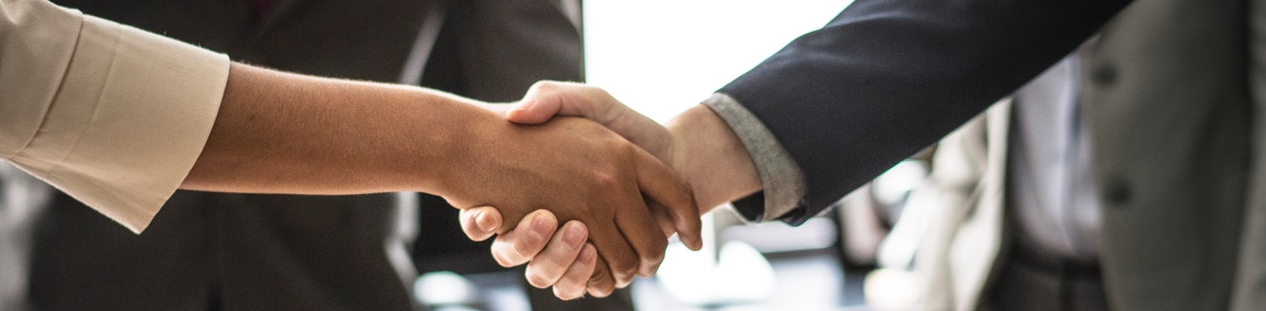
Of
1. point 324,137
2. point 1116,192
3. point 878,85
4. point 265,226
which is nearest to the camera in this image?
point 324,137

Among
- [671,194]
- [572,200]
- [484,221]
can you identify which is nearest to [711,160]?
[671,194]

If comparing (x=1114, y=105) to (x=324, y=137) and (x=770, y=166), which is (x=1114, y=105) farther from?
(x=324, y=137)

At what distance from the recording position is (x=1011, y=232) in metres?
1.56

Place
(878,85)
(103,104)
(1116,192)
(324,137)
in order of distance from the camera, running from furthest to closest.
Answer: (878,85)
(1116,192)
(324,137)
(103,104)

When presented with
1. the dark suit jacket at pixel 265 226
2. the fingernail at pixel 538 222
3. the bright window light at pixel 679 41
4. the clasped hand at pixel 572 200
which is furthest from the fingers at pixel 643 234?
the bright window light at pixel 679 41

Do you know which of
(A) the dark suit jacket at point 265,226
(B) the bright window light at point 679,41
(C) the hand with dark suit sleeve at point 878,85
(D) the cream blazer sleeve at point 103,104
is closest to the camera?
(D) the cream blazer sleeve at point 103,104

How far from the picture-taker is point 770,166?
4.36 ft

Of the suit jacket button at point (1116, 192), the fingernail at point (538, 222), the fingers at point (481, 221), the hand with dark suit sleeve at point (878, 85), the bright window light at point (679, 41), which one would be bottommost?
the bright window light at point (679, 41)

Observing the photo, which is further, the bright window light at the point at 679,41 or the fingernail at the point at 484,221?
the bright window light at the point at 679,41

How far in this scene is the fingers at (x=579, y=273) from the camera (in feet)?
4.33

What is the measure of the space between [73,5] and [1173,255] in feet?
4.87

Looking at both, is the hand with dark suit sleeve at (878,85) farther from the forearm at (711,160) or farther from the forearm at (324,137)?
the forearm at (324,137)

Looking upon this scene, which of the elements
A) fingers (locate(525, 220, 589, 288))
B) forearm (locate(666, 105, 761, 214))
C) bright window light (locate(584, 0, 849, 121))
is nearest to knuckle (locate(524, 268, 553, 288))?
fingers (locate(525, 220, 589, 288))

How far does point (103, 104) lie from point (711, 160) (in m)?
0.73
